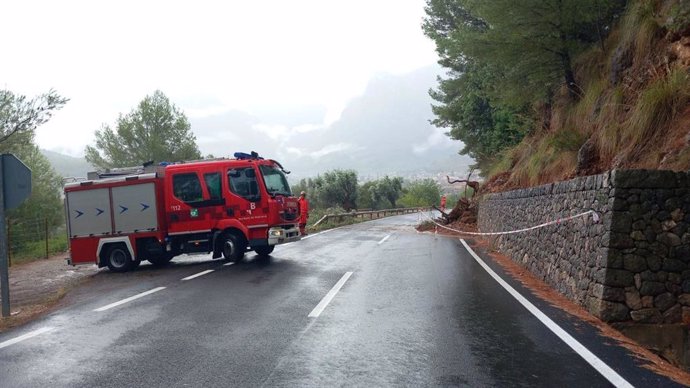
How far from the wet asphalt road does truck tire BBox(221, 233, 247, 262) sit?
9.21ft

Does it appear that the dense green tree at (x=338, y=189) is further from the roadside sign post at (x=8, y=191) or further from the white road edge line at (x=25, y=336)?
the white road edge line at (x=25, y=336)

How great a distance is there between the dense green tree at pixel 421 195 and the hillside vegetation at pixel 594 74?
84.2m

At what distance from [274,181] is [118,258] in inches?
187

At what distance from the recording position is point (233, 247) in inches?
511

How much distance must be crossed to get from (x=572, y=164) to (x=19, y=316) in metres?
12.6

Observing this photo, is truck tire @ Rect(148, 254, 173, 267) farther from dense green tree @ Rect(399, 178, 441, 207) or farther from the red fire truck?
dense green tree @ Rect(399, 178, 441, 207)

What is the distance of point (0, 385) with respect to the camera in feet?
14.9

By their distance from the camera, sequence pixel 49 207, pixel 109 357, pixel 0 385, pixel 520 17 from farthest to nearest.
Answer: pixel 49 207, pixel 520 17, pixel 109 357, pixel 0 385

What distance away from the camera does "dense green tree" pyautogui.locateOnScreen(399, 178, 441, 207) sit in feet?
339

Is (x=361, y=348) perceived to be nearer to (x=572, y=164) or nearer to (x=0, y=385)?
(x=0, y=385)

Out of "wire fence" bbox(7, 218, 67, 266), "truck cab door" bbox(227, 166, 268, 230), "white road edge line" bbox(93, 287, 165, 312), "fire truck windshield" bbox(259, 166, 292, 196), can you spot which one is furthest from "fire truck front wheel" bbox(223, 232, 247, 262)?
"wire fence" bbox(7, 218, 67, 266)

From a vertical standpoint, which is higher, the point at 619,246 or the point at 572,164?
the point at 572,164

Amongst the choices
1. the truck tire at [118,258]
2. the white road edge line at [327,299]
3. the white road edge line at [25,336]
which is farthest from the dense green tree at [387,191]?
the white road edge line at [25,336]

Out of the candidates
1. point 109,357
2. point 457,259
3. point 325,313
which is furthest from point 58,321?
point 457,259
